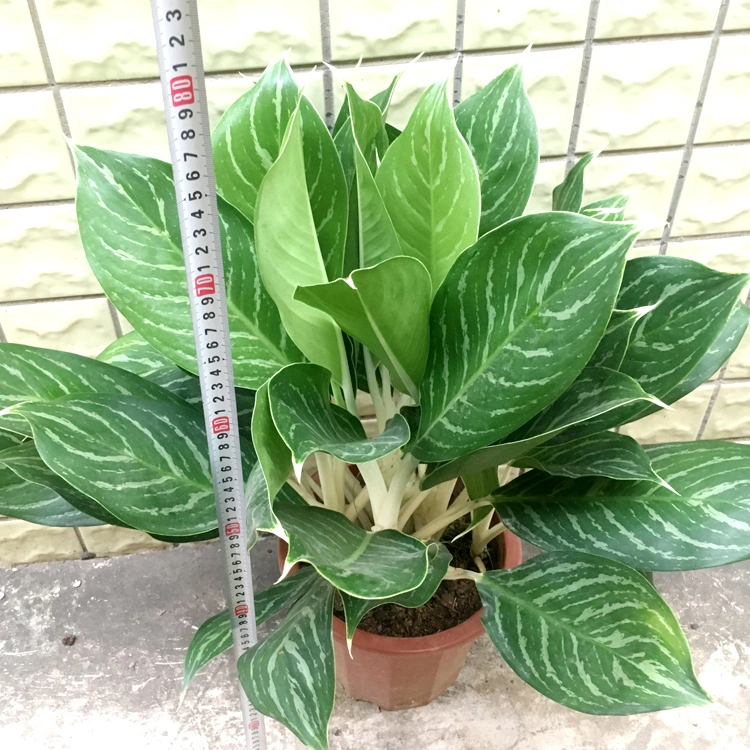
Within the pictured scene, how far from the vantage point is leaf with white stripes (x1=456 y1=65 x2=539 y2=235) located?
0.57 meters

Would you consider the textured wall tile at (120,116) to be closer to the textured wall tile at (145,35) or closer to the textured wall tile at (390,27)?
the textured wall tile at (145,35)

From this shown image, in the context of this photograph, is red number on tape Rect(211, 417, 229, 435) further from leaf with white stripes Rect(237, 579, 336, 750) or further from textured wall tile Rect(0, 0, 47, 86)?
textured wall tile Rect(0, 0, 47, 86)

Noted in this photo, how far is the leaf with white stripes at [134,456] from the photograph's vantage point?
451 millimetres

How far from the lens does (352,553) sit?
1.58ft

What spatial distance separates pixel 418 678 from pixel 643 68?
0.68 m

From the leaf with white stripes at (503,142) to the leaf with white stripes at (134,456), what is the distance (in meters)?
0.32

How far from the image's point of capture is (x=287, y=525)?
43 centimetres

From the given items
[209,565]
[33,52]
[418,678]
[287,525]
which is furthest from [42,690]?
[33,52]

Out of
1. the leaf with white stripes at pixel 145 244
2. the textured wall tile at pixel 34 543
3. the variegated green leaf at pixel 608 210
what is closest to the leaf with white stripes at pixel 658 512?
the variegated green leaf at pixel 608 210

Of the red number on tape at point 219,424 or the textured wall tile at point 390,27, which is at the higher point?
the textured wall tile at point 390,27

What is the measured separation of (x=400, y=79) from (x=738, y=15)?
34 centimetres

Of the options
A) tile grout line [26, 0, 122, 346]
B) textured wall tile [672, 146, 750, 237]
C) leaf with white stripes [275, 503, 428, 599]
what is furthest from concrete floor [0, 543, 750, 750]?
tile grout line [26, 0, 122, 346]

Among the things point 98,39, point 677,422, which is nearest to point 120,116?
point 98,39

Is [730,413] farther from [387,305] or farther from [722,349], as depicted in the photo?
[387,305]
